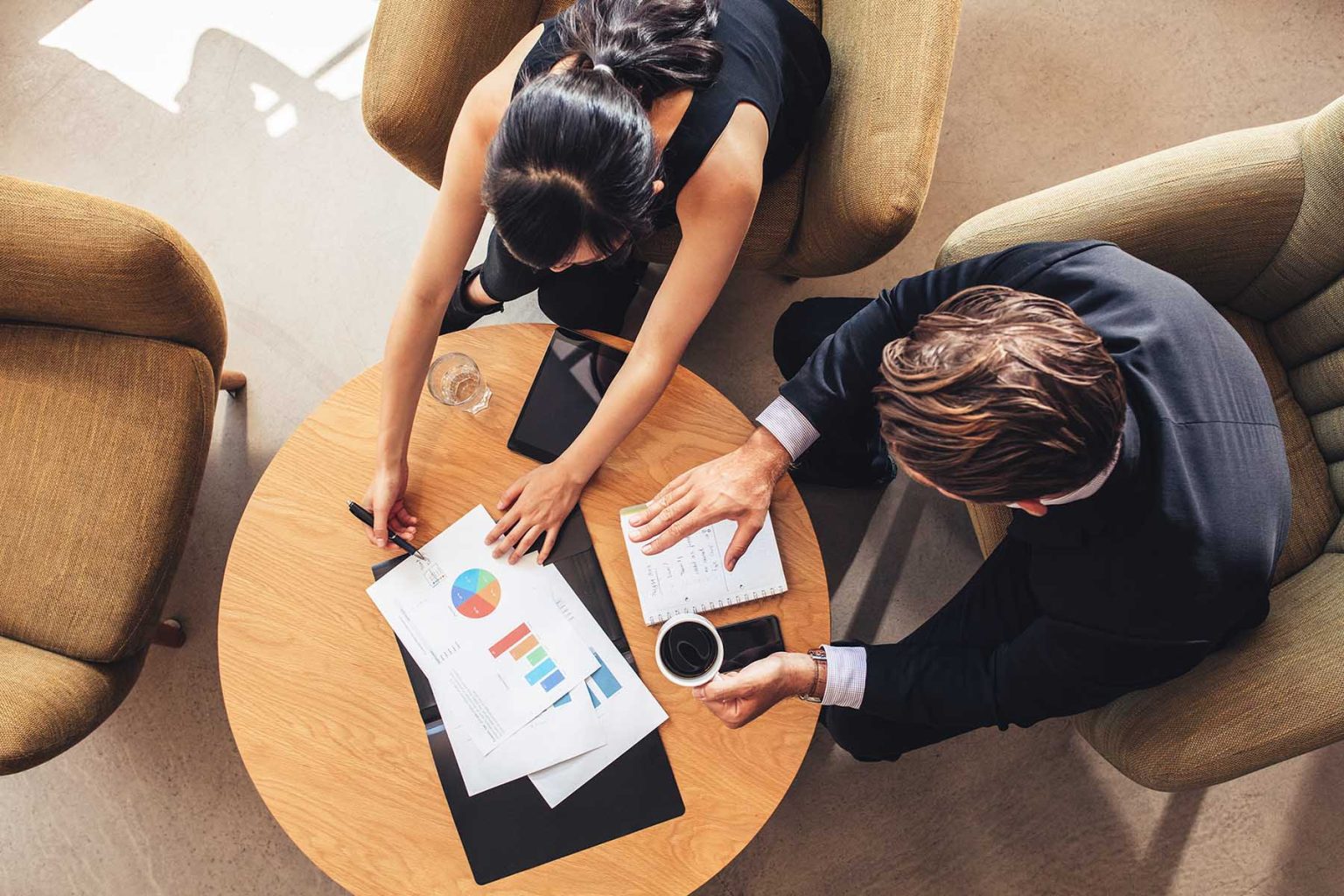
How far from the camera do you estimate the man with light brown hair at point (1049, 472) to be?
3.13 feet

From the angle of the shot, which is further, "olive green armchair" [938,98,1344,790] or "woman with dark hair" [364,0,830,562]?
"olive green armchair" [938,98,1344,790]

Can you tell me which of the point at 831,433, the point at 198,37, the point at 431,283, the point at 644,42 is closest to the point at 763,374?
the point at 831,433

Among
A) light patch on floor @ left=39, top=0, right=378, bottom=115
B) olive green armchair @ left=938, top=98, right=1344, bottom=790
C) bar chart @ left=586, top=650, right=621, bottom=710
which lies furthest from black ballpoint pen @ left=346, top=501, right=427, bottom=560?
light patch on floor @ left=39, top=0, right=378, bottom=115

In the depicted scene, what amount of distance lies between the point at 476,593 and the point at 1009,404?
845mm

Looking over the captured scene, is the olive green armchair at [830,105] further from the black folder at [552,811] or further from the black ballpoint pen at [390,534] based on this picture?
the black folder at [552,811]

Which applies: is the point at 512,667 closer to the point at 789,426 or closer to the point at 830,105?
the point at 789,426

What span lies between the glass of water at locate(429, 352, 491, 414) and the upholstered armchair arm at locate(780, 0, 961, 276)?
2.31 ft

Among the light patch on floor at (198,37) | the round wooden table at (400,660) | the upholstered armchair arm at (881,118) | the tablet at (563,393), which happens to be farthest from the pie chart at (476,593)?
the light patch on floor at (198,37)

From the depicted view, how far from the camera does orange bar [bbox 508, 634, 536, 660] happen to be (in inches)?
50.1

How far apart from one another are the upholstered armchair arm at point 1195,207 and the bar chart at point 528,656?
1.07 meters

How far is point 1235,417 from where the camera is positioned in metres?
1.11

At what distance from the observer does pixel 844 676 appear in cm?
126

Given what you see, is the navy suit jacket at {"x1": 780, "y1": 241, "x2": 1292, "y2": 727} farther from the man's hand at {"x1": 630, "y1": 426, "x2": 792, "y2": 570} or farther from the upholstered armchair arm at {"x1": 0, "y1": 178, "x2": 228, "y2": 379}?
the upholstered armchair arm at {"x1": 0, "y1": 178, "x2": 228, "y2": 379}

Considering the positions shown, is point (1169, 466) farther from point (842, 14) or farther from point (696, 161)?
point (842, 14)
